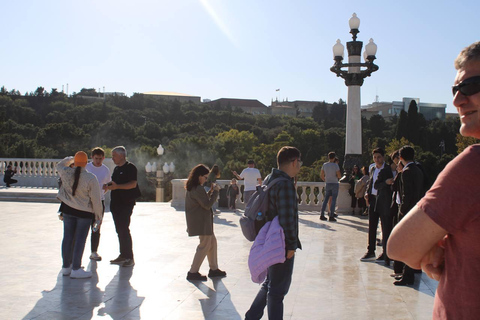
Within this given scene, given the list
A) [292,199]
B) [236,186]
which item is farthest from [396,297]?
[236,186]

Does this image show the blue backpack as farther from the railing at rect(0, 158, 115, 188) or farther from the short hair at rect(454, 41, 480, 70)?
the railing at rect(0, 158, 115, 188)

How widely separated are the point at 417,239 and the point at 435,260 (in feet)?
0.44

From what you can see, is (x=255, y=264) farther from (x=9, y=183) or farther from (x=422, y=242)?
(x=9, y=183)

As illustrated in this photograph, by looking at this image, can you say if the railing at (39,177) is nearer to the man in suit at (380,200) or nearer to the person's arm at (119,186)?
the person's arm at (119,186)

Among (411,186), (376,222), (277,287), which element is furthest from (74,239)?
(376,222)

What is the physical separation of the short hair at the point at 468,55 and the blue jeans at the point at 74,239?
566 cm

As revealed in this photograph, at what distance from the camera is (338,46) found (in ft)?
48.3

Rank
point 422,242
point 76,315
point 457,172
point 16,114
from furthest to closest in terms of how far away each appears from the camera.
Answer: point 16,114 → point 76,315 → point 422,242 → point 457,172

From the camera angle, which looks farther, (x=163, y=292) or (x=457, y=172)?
(x=163, y=292)

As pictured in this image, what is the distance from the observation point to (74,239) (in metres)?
6.76

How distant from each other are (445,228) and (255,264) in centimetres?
257

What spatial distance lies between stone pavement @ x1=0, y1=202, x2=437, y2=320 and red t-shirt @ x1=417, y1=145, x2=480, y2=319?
357cm

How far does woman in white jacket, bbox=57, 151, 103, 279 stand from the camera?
6488 millimetres

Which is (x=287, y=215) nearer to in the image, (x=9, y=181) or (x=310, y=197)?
(x=310, y=197)
